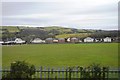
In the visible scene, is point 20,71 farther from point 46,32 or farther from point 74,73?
point 46,32

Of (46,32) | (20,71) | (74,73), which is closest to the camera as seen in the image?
(20,71)

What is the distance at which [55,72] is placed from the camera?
4.11 m

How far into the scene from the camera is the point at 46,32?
5.52 m

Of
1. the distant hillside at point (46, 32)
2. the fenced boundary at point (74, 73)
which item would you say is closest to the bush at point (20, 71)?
the fenced boundary at point (74, 73)

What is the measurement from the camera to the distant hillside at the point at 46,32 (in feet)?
15.8

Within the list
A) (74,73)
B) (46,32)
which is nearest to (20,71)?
(74,73)

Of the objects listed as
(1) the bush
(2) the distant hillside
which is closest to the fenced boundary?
(1) the bush

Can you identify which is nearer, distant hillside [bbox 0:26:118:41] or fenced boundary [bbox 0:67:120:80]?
fenced boundary [bbox 0:67:120:80]

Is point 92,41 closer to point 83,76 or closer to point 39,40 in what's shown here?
point 39,40

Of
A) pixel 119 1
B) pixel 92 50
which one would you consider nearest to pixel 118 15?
pixel 119 1

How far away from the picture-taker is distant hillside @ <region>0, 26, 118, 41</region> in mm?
4828

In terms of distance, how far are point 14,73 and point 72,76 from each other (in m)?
0.95

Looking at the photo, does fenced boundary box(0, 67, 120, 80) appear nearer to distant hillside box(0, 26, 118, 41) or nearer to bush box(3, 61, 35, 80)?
bush box(3, 61, 35, 80)

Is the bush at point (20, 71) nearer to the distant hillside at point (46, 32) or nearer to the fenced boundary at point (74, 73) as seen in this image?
the fenced boundary at point (74, 73)
